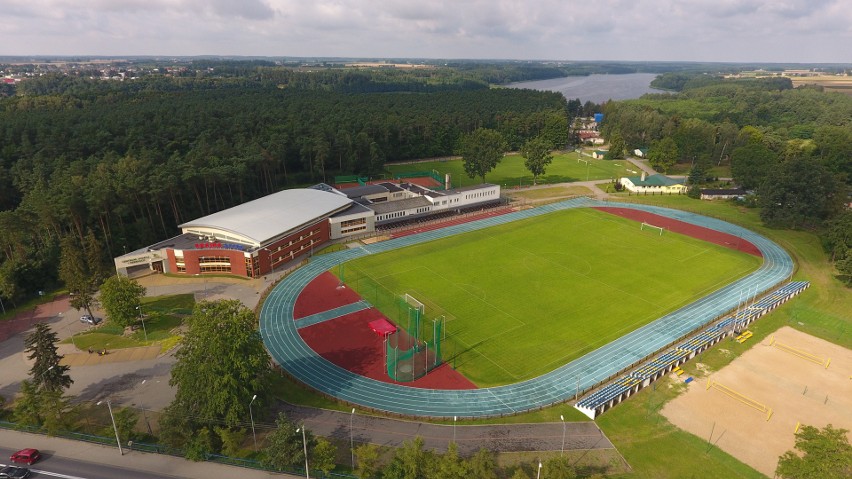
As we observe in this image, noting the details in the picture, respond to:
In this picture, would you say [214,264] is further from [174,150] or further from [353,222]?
[174,150]

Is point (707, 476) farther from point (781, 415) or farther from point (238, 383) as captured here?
point (238, 383)

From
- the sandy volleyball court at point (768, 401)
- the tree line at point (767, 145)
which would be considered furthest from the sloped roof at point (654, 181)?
the sandy volleyball court at point (768, 401)

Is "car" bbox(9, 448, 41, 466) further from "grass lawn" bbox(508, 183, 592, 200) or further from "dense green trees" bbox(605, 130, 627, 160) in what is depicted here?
"dense green trees" bbox(605, 130, 627, 160)

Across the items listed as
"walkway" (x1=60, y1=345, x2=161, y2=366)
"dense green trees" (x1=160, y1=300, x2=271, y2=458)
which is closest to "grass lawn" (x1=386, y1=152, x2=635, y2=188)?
"walkway" (x1=60, y1=345, x2=161, y2=366)

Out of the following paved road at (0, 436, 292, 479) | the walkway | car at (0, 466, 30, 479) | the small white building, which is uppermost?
the small white building

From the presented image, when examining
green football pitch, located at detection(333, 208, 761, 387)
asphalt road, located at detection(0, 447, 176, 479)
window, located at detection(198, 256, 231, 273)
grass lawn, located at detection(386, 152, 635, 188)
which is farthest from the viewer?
grass lawn, located at detection(386, 152, 635, 188)

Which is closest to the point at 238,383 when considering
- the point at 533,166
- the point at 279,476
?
the point at 279,476
